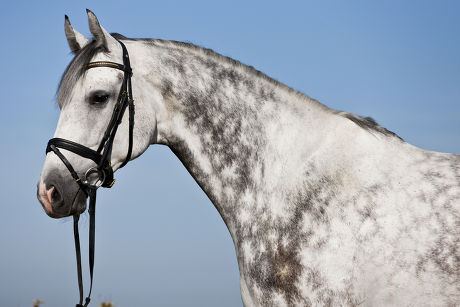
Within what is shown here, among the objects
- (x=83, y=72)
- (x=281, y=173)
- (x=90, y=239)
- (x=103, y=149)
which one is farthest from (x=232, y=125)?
(x=90, y=239)

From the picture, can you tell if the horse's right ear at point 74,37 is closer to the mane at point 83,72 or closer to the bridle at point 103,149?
the mane at point 83,72

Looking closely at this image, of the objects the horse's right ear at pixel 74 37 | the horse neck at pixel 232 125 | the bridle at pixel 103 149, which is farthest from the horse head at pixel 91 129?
the horse neck at pixel 232 125

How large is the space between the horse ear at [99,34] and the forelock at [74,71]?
5 cm

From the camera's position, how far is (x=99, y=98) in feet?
15.1

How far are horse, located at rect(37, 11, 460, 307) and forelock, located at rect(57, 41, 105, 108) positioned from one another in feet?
0.04

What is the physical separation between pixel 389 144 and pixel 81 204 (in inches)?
111

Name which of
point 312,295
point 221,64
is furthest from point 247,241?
point 221,64

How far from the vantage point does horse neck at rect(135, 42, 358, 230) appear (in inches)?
180

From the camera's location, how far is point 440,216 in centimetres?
404

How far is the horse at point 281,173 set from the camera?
13.0 feet

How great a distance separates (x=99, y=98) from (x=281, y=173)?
1.77 metres

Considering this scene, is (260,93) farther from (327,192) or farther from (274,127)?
(327,192)

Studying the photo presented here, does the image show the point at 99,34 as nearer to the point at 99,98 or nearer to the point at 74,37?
the point at 74,37

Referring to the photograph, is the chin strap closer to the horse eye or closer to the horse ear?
the horse eye
